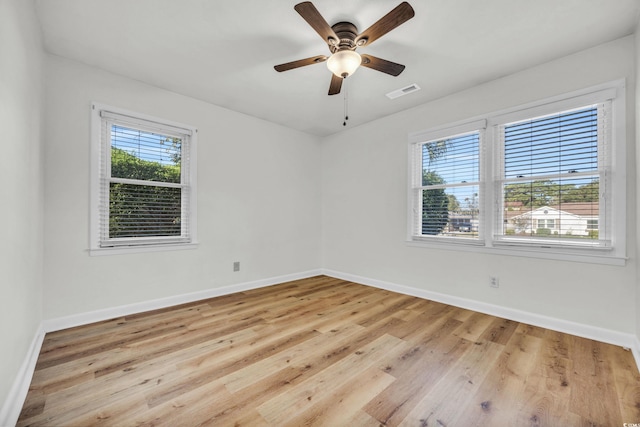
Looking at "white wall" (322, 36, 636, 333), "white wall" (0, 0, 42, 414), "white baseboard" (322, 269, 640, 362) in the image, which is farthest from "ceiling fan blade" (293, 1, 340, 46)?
"white baseboard" (322, 269, 640, 362)

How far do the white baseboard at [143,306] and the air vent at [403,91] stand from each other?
3.07 meters

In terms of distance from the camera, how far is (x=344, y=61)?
2139 mm

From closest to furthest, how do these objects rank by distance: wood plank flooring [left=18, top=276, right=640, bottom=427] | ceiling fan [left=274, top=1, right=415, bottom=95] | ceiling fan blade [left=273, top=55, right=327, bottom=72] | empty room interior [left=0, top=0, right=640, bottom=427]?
wood plank flooring [left=18, top=276, right=640, bottom=427] → empty room interior [left=0, top=0, right=640, bottom=427] → ceiling fan [left=274, top=1, right=415, bottom=95] → ceiling fan blade [left=273, top=55, right=327, bottom=72]

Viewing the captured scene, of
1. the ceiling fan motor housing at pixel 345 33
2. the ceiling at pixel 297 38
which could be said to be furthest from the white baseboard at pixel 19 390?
the ceiling fan motor housing at pixel 345 33

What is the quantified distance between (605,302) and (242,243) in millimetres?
3943

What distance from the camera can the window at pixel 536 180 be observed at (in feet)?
7.80

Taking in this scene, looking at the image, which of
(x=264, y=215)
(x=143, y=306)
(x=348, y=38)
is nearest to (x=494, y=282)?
(x=348, y=38)

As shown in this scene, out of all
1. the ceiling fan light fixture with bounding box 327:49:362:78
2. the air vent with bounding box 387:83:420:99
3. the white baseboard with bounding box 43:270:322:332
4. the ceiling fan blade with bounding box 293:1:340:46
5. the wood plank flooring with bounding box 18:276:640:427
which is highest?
the air vent with bounding box 387:83:420:99

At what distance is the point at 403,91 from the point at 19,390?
403 centimetres

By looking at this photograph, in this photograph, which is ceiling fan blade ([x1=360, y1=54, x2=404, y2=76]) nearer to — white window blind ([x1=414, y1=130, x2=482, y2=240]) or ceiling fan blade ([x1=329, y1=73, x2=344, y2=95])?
ceiling fan blade ([x1=329, y1=73, x2=344, y2=95])

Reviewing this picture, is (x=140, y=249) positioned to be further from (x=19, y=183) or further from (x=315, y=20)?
(x=315, y=20)

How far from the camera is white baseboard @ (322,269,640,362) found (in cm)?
226

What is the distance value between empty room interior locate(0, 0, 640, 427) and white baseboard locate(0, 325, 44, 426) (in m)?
0.02

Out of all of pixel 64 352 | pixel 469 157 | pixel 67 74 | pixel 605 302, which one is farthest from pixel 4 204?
pixel 605 302
